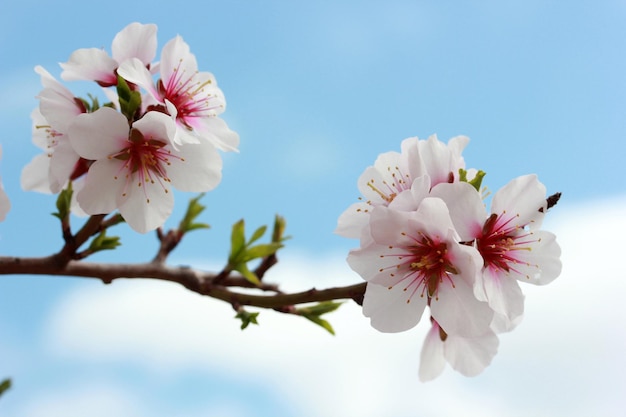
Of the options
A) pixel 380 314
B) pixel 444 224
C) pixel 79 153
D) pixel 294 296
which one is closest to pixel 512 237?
pixel 444 224

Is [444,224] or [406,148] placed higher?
[406,148]

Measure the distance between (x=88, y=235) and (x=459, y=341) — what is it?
4.24 feet

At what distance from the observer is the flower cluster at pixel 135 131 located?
201cm

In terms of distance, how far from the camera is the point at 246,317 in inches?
88.4

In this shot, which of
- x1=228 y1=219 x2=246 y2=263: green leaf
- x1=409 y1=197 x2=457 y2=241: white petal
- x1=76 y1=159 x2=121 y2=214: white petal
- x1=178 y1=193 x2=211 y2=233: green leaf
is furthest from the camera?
x1=178 y1=193 x2=211 y2=233: green leaf

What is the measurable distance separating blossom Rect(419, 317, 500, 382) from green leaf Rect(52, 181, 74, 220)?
134 centimetres

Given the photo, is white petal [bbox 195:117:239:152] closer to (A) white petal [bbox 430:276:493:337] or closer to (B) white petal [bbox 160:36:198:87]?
(B) white petal [bbox 160:36:198:87]

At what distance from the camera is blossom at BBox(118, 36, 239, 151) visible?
217 cm

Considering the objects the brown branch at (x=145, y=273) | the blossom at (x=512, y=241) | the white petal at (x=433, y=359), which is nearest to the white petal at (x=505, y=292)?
the blossom at (x=512, y=241)

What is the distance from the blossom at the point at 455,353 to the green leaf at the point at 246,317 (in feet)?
1.93

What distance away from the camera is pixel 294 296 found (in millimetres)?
2018

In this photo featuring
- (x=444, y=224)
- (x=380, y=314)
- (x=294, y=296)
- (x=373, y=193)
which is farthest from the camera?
(x=373, y=193)

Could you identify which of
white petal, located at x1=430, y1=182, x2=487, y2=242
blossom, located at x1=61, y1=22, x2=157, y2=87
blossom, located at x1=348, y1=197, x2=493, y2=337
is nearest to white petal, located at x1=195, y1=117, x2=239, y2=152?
blossom, located at x1=61, y1=22, x2=157, y2=87

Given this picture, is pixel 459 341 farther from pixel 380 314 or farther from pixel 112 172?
pixel 112 172
